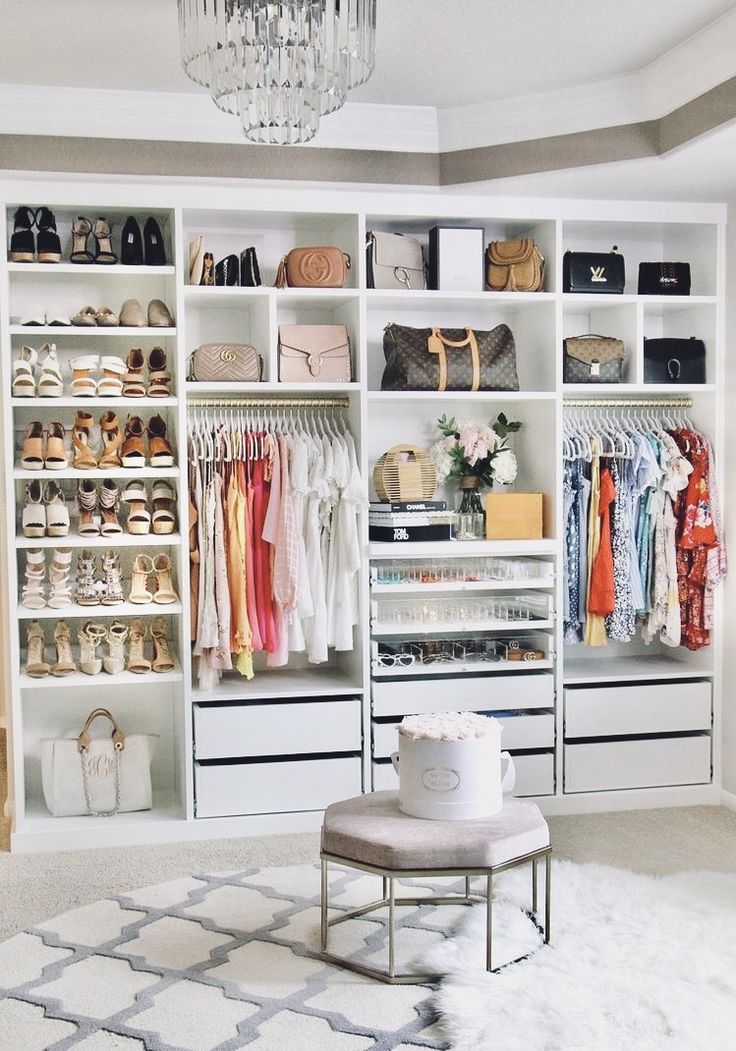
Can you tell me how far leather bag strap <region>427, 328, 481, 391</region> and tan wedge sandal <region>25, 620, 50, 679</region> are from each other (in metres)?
1.81

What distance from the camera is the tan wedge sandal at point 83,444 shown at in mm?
4191

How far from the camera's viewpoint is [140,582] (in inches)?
170

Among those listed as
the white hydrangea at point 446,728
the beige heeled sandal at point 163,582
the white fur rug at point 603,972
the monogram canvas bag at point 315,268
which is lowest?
the white fur rug at point 603,972

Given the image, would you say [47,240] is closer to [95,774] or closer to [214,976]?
[95,774]

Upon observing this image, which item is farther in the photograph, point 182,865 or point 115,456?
point 115,456

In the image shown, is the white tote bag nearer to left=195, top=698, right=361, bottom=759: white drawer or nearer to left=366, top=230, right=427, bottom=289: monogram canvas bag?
left=195, top=698, right=361, bottom=759: white drawer

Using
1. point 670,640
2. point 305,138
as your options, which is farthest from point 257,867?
point 305,138

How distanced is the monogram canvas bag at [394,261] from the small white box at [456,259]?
6 centimetres

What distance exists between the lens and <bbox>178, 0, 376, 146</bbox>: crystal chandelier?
8.98ft

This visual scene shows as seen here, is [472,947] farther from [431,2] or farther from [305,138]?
[431,2]

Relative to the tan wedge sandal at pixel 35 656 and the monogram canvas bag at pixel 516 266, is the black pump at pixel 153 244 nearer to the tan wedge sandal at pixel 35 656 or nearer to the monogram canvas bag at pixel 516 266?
the monogram canvas bag at pixel 516 266

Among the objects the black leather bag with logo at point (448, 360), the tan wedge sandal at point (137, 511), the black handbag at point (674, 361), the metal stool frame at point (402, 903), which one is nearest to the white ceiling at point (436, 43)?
the black leather bag with logo at point (448, 360)

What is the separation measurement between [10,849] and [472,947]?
1.89m

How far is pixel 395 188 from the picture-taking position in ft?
14.4
